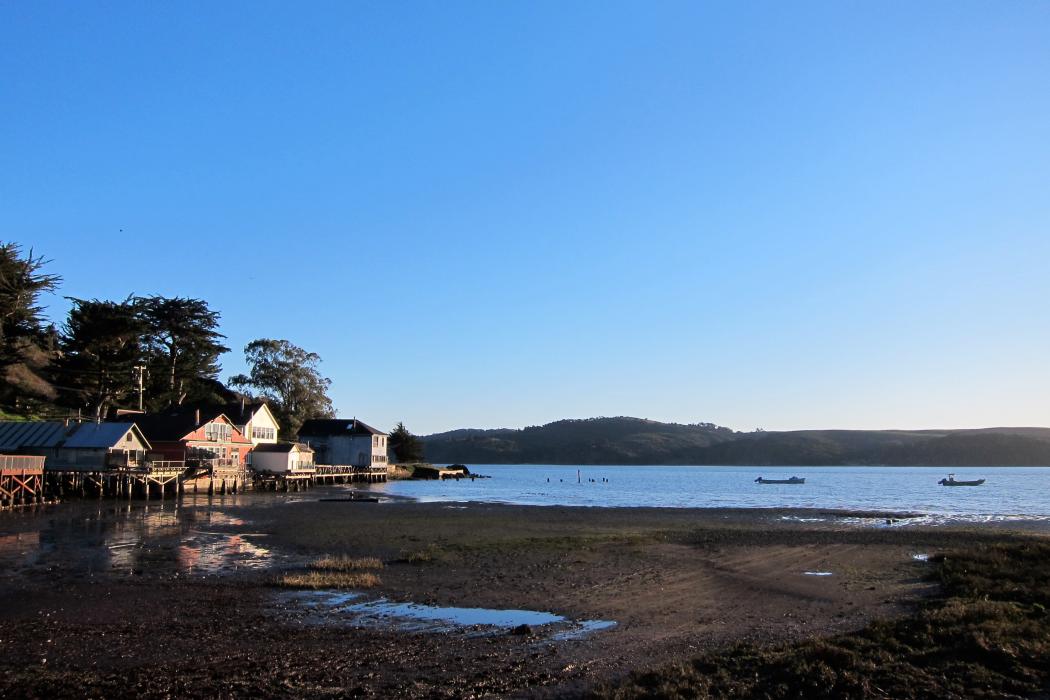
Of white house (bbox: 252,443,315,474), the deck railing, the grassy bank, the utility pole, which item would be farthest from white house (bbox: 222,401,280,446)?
the grassy bank

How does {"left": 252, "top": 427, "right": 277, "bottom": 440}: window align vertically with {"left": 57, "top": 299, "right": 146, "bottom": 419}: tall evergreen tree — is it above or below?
below

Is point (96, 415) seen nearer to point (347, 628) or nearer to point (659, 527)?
point (659, 527)

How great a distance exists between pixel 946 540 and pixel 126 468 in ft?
179

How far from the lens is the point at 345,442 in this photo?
4050 inches

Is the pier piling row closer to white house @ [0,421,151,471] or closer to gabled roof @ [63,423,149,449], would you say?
white house @ [0,421,151,471]

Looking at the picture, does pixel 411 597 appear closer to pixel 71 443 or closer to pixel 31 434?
pixel 71 443

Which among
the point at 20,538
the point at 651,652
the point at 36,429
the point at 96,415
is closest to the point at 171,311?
the point at 96,415

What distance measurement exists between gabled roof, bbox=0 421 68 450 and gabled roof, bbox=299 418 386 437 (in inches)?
1763

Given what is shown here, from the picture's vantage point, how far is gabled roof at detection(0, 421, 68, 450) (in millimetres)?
58312

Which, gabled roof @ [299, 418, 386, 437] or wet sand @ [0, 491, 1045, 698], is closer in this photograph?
wet sand @ [0, 491, 1045, 698]

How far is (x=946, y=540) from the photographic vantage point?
35562 mm

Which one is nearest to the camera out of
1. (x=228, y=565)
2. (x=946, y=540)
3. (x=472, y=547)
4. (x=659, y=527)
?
(x=228, y=565)

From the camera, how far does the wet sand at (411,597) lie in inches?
479

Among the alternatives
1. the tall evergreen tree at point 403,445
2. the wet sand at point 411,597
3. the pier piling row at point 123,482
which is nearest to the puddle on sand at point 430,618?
the wet sand at point 411,597
